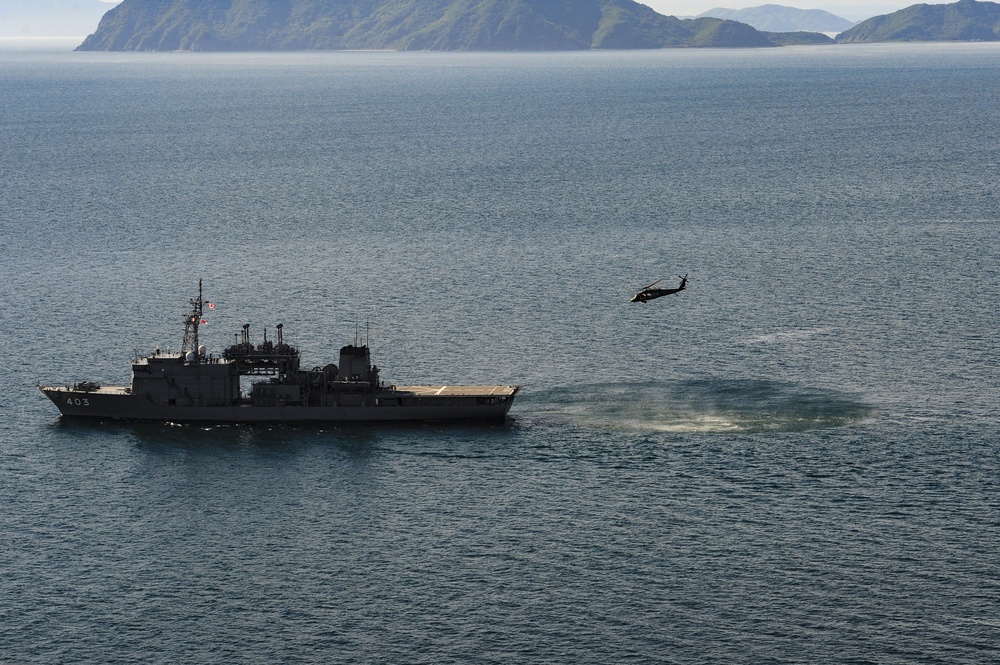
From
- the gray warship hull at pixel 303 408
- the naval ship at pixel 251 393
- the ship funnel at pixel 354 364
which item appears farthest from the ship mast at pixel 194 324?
the ship funnel at pixel 354 364

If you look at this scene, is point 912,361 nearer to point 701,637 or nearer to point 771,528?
point 771,528

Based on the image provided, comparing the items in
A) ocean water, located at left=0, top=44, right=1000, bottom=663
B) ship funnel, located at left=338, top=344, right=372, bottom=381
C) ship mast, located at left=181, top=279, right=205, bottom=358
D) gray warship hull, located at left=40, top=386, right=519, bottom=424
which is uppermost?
ship mast, located at left=181, top=279, right=205, bottom=358

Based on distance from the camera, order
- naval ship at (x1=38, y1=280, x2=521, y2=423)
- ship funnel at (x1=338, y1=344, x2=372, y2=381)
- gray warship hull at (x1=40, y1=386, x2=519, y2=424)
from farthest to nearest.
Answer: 1. ship funnel at (x1=338, y1=344, x2=372, y2=381)
2. naval ship at (x1=38, y1=280, x2=521, y2=423)
3. gray warship hull at (x1=40, y1=386, x2=519, y2=424)

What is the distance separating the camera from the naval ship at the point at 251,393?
16175 cm

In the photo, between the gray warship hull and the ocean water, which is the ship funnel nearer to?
the gray warship hull

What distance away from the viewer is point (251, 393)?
6462 inches

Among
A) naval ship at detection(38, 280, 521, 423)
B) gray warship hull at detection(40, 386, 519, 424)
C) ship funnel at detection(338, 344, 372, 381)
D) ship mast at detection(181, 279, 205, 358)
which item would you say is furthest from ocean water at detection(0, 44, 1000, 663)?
ship mast at detection(181, 279, 205, 358)

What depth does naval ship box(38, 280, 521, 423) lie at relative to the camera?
161750 millimetres

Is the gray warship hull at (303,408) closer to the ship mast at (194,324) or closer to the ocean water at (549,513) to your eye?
the ocean water at (549,513)

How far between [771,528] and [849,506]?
29.9 ft

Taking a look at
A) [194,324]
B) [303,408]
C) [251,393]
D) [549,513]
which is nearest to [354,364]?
[303,408]

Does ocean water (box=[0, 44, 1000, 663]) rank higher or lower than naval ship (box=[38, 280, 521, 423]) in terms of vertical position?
lower

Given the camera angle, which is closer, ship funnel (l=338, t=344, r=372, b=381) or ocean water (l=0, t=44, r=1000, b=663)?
ocean water (l=0, t=44, r=1000, b=663)

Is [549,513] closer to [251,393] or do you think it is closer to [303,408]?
[303,408]
